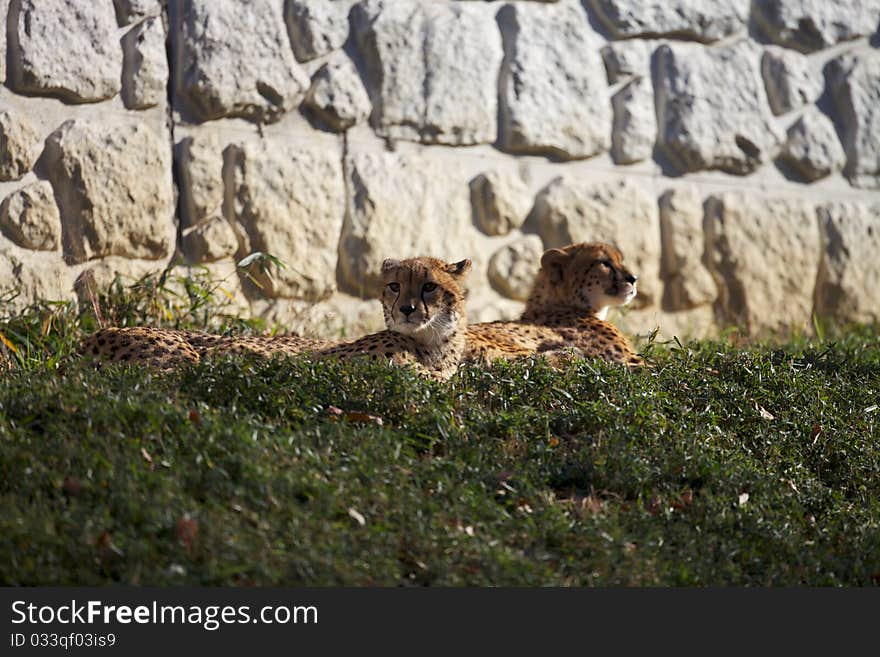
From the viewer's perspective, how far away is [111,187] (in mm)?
6152

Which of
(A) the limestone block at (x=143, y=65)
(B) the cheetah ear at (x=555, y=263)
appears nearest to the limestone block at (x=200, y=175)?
(A) the limestone block at (x=143, y=65)

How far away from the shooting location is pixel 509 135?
287 inches

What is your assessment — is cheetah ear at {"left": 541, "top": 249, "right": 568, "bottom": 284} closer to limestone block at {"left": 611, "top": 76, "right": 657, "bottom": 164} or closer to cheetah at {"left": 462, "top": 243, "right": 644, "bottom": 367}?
cheetah at {"left": 462, "top": 243, "right": 644, "bottom": 367}

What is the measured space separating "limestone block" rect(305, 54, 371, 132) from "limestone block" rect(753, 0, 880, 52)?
306 centimetres

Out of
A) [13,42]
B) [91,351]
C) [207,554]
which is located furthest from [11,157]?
[207,554]

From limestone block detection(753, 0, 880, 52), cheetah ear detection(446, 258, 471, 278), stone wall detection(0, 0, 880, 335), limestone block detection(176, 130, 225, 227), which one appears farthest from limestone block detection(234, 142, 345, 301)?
limestone block detection(753, 0, 880, 52)

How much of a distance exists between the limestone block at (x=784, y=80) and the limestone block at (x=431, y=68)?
82.0 inches

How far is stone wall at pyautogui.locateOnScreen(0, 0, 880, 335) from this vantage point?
6109 mm

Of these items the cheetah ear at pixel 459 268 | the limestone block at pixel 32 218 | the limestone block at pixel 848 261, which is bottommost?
the limestone block at pixel 848 261

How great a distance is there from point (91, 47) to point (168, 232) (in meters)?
1.00

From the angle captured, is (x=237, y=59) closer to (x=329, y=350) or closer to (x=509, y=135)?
(x=509, y=135)

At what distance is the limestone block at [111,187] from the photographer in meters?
6.05

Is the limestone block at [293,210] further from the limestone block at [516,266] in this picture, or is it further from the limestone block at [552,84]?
the limestone block at [552,84]

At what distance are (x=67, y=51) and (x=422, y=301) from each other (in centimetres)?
238
